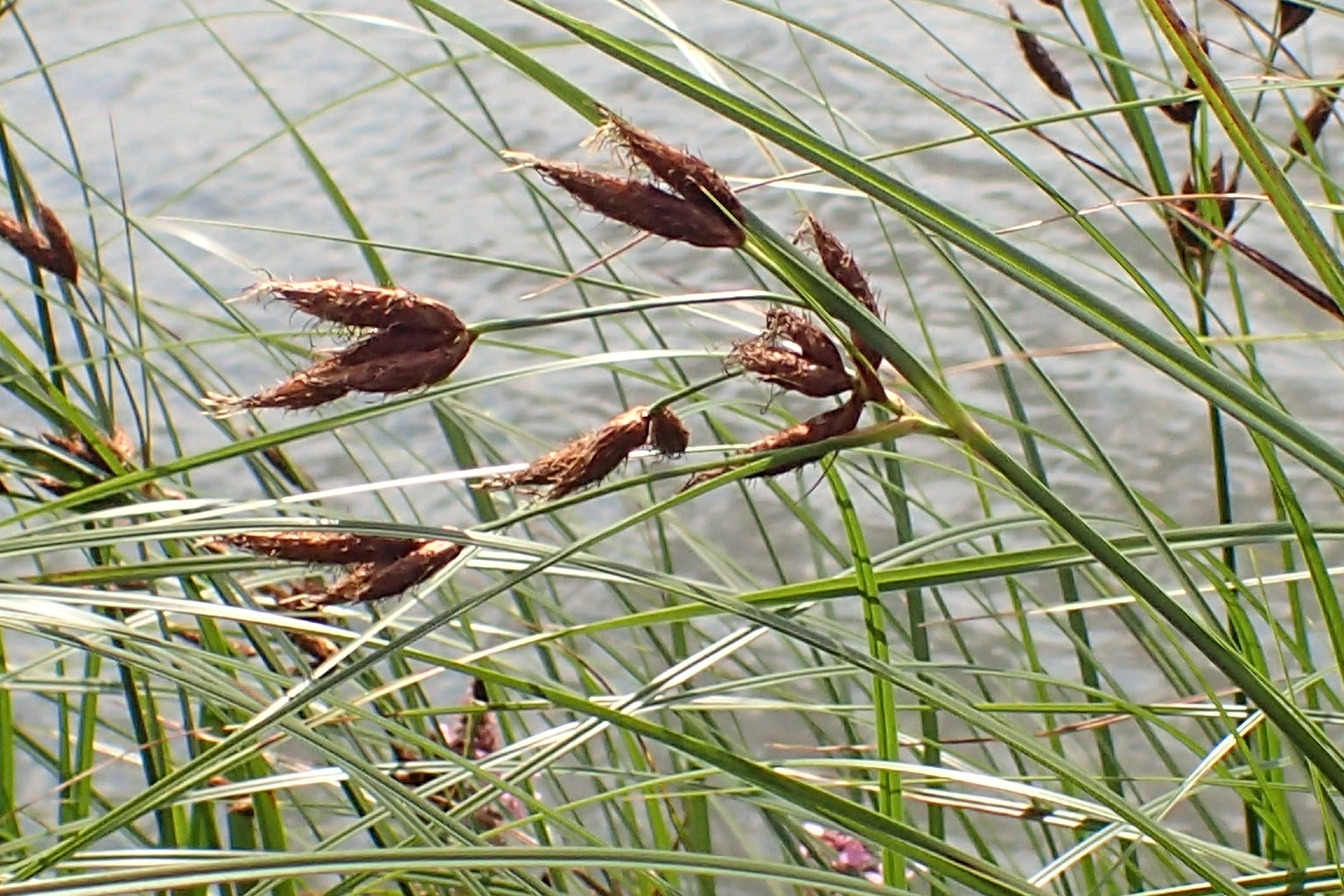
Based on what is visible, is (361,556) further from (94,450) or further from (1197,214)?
(1197,214)

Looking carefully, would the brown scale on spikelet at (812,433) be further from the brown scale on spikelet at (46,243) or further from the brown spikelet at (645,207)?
the brown scale on spikelet at (46,243)

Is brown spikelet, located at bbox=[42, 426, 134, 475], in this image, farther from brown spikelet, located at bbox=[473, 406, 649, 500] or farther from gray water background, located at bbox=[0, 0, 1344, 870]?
gray water background, located at bbox=[0, 0, 1344, 870]

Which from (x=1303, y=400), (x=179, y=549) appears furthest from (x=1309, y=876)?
(x=1303, y=400)

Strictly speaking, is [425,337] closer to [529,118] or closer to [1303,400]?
[1303,400]

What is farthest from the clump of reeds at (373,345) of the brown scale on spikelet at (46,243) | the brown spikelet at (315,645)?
the brown scale on spikelet at (46,243)

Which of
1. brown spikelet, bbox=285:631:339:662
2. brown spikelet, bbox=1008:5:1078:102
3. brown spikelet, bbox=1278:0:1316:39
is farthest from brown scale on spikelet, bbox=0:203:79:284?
brown spikelet, bbox=1278:0:1316:39

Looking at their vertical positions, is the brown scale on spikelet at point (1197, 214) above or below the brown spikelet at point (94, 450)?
below
